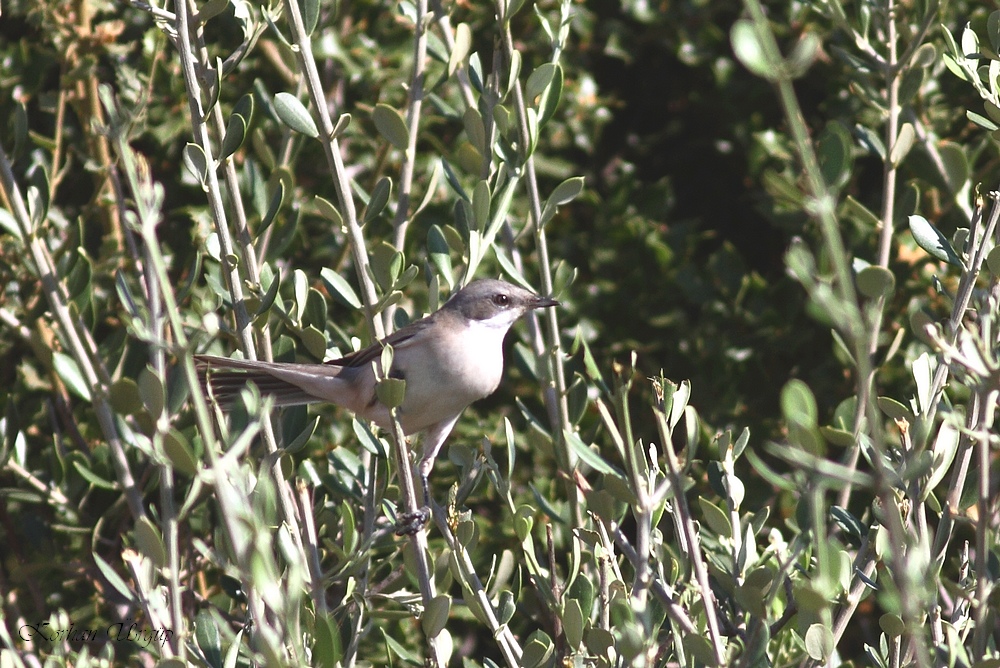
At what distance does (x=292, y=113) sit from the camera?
2760mm

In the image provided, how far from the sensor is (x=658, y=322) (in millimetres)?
4539

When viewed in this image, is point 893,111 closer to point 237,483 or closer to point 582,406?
point 582,406

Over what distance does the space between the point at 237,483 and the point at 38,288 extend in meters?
2.50

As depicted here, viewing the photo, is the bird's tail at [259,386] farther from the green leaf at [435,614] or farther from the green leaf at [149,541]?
the green leaf at [149,541]

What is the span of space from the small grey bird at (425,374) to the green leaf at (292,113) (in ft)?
2.26

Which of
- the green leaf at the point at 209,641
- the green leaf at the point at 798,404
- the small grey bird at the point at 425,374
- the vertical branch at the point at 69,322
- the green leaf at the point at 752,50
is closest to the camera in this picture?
the green leaf at the point at 752,50

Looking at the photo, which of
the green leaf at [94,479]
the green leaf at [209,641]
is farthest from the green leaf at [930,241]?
the green leaf at [94,479]

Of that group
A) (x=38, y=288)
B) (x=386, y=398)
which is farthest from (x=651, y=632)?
(x=38, y=288)

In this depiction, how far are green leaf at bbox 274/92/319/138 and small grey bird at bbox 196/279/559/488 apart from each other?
69cm

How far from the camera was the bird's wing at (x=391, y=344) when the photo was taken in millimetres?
3221

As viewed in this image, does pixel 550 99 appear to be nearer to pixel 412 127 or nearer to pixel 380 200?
pixel 412 127

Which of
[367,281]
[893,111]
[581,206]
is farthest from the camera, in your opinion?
[581,206]

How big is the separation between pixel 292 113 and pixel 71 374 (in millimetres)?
852

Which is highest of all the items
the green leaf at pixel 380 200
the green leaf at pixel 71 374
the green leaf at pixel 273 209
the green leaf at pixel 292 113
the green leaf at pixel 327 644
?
the green leaf at pixel 292 113
